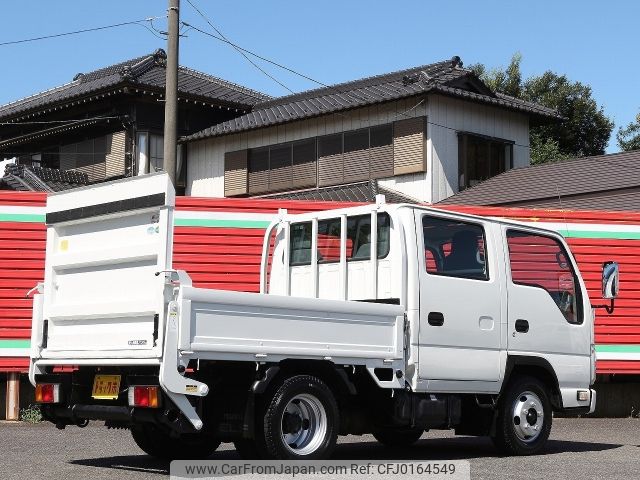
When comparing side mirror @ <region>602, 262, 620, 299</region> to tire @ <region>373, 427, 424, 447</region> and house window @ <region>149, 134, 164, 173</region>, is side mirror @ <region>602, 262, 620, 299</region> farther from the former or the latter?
house window @ <region>149, 134, 164, 173</region>

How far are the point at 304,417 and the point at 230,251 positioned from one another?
5.93m

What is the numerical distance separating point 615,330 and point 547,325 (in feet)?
18.0

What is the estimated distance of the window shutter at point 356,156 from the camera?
28.0 m

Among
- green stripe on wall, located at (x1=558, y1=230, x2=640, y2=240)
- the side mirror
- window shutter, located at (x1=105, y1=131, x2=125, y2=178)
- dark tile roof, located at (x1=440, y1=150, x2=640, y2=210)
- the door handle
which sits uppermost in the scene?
A: window shutter, located at (x1=105, y1=131, x2=125, y2=178)

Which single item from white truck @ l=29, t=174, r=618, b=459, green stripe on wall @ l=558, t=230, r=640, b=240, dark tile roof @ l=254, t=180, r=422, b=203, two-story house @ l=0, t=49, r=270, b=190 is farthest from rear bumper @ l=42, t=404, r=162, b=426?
two-story house @ l=0, t=49, r=270, b=190

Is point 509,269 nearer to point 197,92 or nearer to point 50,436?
point 50,436

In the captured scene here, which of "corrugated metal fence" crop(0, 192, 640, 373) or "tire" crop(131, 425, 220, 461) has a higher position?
"corrugated metal fence" crop(0, 192, 640, 373)

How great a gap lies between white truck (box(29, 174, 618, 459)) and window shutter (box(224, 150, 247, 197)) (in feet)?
69.5

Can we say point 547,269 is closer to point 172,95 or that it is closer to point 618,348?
point 618,348

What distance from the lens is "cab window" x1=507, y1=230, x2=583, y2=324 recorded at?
32.8 feet

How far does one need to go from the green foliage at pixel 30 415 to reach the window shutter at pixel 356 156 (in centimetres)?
1567

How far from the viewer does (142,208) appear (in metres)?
8.16

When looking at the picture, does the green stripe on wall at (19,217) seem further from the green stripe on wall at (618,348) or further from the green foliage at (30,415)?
the green stripe on wall at (618,348)

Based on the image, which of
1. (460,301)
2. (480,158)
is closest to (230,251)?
(460,301)
